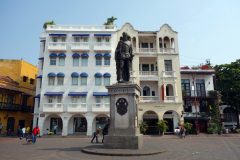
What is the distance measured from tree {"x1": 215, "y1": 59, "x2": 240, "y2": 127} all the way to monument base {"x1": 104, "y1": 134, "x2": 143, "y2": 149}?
85.2 feet

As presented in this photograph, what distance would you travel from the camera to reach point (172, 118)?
92.8 feet

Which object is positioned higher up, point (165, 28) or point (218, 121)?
point (165, 28)

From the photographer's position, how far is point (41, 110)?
1036 inches

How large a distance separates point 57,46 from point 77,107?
9.97m

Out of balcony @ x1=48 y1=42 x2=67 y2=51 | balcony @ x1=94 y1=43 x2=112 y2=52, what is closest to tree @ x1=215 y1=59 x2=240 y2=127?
balcony @ x1=94 y1=43 x2=112 y2=52

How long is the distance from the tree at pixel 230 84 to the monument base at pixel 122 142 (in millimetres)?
25975

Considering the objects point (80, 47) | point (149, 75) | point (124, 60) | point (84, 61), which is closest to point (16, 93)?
point (84, 61)

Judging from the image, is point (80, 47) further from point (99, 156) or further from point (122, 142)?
point (99, 156)

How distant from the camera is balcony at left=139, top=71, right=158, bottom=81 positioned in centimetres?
2814

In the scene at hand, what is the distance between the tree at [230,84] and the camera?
28.8 meters

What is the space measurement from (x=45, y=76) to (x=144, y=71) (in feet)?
50.2

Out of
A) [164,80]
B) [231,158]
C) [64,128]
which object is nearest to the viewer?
[231,158]

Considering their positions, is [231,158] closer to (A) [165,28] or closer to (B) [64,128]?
(B) [64,128]

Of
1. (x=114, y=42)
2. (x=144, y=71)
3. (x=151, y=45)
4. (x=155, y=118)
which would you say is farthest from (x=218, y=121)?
(x=114, y=42)
